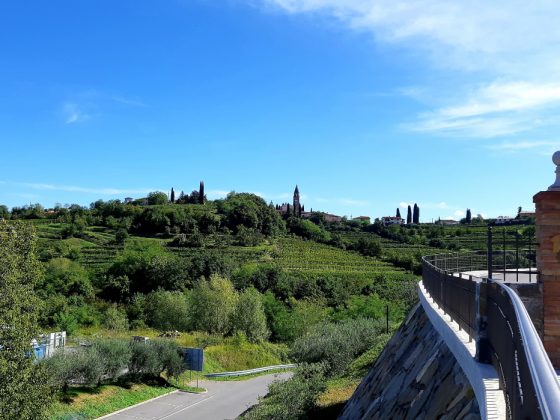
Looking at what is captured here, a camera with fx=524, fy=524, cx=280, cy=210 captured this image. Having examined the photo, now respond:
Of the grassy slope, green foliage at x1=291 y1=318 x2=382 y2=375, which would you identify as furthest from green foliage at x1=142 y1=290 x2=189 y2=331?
green foliage at x1=291 y1=318 x2=382 y2=375

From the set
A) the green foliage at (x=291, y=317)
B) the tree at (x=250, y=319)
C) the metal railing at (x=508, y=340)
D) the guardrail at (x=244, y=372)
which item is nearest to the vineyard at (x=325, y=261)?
the green foliage at (x=291, y=317)

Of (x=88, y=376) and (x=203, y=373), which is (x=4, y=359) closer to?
(x=88, y=376)

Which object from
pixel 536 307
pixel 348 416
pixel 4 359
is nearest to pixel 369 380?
pixel 348 416

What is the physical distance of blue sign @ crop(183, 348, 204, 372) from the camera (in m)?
28.6

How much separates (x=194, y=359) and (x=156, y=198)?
365 feet

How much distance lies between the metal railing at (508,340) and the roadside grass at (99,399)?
17668mm

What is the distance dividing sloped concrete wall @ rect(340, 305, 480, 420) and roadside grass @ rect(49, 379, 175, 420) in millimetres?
14533

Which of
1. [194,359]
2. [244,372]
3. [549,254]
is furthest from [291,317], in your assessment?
[549,254]

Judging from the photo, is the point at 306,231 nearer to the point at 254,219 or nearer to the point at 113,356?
the point at 254,219

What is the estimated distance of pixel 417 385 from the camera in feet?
20.0

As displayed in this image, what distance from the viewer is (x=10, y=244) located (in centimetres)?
1619

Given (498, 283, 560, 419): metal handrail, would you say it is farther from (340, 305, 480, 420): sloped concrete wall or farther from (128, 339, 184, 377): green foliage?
(128, 339, 184, 377): green foliage

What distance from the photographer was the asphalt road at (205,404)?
75.0 ft

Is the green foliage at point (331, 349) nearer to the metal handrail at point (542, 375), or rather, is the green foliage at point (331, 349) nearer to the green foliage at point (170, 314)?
the metal handrail at point (542, 375)
